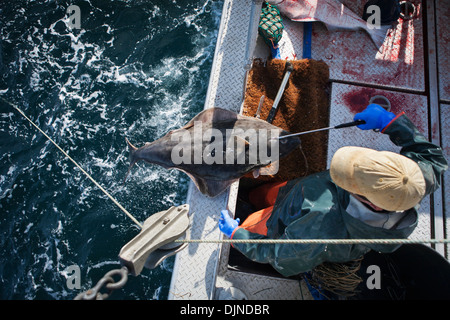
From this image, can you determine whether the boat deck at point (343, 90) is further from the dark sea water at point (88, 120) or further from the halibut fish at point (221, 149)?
the dark sea water at point (88, 120)

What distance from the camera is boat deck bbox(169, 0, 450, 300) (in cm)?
394

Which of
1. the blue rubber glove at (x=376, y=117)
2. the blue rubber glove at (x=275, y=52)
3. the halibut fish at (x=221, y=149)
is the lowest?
the halibut fish at (x=221, y=149)

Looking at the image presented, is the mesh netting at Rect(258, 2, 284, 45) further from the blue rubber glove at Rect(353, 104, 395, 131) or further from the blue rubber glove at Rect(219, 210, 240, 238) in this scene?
the blue rubber glove at Rect(219, 210, 240, 238)

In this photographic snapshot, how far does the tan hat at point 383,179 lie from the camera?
2.16m

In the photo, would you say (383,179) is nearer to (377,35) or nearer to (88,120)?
(377,35)

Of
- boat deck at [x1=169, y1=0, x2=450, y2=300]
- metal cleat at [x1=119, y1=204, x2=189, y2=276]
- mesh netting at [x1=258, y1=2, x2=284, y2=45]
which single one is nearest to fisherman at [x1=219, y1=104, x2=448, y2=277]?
metal cleat at [x1=119, y1=204, x2=189, y2=276]

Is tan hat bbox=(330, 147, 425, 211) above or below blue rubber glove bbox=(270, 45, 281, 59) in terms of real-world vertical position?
below

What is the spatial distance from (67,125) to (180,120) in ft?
6.94

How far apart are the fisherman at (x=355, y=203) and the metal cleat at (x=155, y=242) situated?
819 millimetres

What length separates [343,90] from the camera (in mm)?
4891

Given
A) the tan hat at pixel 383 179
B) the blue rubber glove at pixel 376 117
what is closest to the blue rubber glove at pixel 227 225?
the tan hat at pixel 383 179

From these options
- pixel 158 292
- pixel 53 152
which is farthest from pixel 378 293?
pixel 53 152

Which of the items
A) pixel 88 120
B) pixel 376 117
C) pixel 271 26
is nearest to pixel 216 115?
pixel 271 26

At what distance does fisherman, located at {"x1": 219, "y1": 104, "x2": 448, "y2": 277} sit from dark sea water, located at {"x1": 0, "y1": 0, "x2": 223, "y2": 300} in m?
2.50
